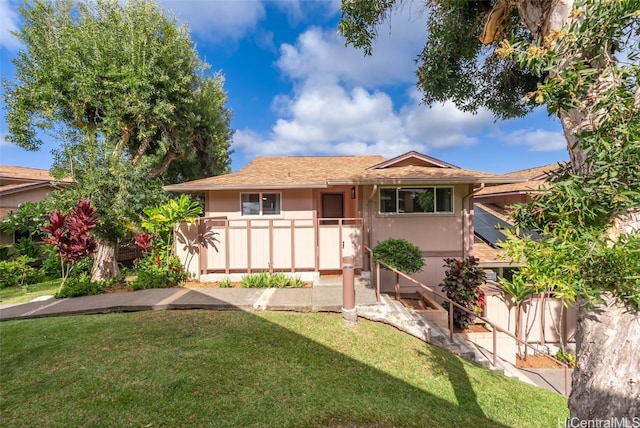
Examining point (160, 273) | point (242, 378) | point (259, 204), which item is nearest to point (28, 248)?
point (160, 273)

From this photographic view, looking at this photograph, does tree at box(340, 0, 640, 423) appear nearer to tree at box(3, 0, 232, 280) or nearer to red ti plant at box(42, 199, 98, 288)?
red ti plant at box(42, 199, 98, 288)

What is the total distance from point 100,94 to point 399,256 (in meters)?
11.1

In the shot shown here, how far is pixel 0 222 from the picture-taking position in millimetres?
11250

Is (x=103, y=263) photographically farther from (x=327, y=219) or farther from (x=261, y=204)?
(x=327, y=219)

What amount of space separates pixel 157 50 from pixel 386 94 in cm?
1418

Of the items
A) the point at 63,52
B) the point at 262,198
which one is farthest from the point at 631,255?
the point at 63,52

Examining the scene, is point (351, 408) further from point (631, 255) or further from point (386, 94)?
point (386, 94)

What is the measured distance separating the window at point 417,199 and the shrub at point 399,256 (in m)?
1.72

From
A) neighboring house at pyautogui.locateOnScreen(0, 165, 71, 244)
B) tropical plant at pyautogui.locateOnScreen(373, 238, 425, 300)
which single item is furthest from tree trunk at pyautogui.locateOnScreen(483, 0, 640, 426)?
neighboring house at pyautogui.locateOnScreen(0, 165, 71, 244)

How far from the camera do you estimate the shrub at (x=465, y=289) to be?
6578 millimetres

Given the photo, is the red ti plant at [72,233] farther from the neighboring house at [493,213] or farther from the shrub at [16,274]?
the neighboring house at [493,213]

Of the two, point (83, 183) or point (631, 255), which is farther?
point (83, 183)

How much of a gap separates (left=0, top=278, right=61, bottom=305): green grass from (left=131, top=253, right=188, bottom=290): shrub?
103 inches

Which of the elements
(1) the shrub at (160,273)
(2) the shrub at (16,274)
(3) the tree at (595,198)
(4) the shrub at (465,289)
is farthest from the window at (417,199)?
(2) the shrub at (16,274)
